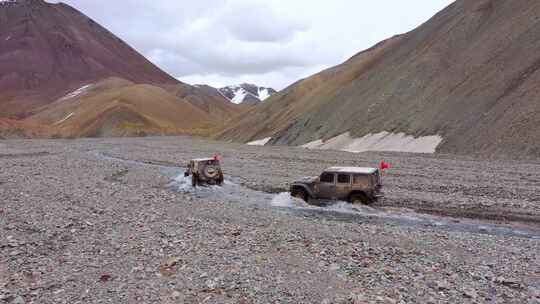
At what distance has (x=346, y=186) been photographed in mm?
20906

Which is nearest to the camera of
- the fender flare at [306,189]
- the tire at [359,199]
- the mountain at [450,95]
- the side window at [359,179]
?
the tire at [359,199]

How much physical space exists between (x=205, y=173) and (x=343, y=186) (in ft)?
33.2

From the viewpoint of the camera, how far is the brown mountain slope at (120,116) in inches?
5458

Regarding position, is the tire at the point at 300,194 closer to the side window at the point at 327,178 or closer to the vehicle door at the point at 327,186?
the vehicle door at the point at 327,186

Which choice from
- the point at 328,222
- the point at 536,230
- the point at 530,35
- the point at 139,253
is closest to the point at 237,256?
the point at 139,253

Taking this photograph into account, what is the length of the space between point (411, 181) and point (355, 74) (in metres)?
63.2

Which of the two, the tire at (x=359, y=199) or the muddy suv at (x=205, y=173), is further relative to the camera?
the muddy suv at (x=205, y=173)

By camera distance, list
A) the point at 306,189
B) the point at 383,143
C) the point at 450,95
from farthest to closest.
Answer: the point at 450,95, the point at 383,143, the point at 306,189

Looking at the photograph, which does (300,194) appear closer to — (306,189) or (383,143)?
(306,189)

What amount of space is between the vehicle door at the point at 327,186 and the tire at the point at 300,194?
0.79 meters

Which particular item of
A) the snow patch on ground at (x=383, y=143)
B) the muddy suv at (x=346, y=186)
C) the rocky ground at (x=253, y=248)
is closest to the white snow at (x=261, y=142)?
the snow patch on ground at (x=383, y=143)

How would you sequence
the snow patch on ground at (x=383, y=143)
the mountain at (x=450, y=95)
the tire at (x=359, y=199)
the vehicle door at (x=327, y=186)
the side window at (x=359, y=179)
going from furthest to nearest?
the snow patch on ground at (x=383, y=143) < the mountain at (x=450, y=95) < the vehicle door at (x=327, y=186) < the side window at (x=359, y=179) < the tire at (x=359, y=199)

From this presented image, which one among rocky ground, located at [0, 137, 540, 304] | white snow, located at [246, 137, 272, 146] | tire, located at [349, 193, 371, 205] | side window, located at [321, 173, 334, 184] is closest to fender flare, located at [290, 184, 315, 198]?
side window, located at [321, 173, 334, 184]

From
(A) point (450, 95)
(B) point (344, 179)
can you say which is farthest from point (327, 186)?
(A) point (450, 95)
